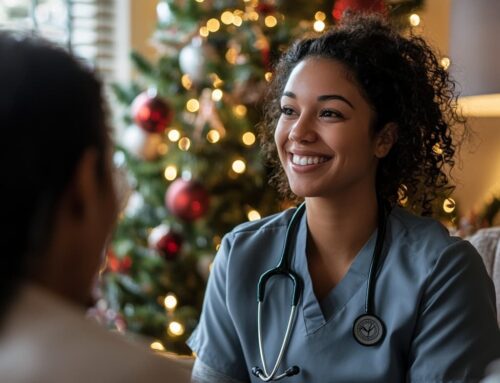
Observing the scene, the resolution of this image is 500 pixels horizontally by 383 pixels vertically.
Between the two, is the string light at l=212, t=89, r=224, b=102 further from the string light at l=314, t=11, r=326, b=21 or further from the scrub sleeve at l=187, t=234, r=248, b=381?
the scrub sleeve at l=187, t=234, r=248, b=381

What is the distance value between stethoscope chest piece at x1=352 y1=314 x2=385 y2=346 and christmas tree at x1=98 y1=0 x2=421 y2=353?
4.98 feet

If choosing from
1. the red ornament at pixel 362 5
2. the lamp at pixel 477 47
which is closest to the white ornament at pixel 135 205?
the red ornament at pixel 362 5

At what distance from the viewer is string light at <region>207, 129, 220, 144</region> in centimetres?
318

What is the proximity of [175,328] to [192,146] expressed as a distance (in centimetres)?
67

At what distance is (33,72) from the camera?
30.6 inches

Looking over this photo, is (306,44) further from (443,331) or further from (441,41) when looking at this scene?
(441,41)

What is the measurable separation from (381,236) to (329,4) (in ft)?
5.41

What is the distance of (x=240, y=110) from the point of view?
3160mm

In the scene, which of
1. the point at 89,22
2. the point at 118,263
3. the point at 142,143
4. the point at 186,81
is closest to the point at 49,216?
the point at 142,143

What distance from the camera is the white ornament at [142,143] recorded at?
10.6 ft

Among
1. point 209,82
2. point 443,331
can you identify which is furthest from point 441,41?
point 443,331

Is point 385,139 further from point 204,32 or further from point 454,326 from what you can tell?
point 204,32

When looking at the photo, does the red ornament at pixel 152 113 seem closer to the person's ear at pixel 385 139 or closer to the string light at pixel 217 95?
the string light at pixel 217 95

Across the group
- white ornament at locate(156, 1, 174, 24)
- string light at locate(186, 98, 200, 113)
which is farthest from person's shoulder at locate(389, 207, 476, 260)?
white ornament at locate(156, 1, 174, 24)
